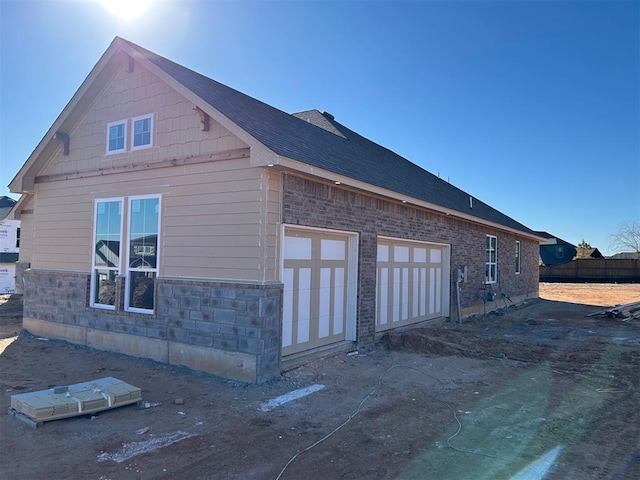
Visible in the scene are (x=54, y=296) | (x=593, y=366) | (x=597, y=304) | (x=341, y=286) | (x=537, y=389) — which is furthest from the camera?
(x=597, y=304)

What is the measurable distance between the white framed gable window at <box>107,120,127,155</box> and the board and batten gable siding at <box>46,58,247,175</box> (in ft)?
0.31

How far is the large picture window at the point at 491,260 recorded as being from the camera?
1828 centimetres

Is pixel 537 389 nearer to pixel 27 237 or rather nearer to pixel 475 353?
pixel 475 353

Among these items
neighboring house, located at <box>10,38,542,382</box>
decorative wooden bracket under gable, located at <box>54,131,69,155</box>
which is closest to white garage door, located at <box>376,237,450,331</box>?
neighboring house, located at <box>10,38,542,382</box>

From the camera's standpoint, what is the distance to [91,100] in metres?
10.4

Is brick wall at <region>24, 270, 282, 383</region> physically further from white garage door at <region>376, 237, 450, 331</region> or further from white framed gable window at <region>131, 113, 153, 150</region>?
white garage door at <region>376, 237, 450, 331</region>

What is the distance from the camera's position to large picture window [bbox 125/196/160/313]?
362 inches

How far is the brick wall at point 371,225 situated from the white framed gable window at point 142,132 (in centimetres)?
330

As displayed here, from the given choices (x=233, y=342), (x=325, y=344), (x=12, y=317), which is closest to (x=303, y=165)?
(x=233, y=342)

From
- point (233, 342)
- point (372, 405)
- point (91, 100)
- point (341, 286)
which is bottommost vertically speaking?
point (372, 405)

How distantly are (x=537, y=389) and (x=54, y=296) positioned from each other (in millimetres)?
10220

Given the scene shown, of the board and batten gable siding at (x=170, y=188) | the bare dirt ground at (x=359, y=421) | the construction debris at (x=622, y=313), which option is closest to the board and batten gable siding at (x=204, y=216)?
the board and batten gable siding at (x=170, y=188)

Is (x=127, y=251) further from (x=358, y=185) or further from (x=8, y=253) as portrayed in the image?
(x=8, y=253)

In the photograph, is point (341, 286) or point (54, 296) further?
point (54, 296)
